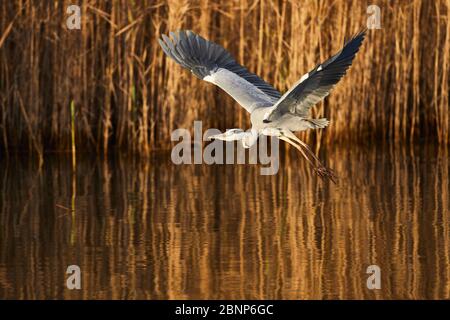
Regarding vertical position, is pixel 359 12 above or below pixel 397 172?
above

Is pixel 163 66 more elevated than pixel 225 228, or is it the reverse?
pixel 163 66

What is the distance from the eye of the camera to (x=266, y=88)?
24.1ft

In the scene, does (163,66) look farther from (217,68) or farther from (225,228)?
(225,228)

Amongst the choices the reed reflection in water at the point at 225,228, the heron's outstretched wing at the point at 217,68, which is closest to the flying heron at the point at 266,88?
the heron's outstretched wing at the point at 217,68

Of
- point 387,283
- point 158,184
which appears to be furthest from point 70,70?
point 387,283

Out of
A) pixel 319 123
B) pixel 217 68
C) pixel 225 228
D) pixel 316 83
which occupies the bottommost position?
pixel 225 228

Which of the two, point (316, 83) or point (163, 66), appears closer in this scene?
point (316, 83)

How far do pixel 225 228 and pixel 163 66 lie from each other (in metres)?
3.49

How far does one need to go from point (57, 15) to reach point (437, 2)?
11.6ft

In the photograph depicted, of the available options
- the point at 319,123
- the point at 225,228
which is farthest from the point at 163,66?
the point at 319,123

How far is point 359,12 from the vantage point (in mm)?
10086

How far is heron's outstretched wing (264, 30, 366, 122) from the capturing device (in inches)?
229

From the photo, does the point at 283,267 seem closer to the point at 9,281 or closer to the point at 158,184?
the point at 9,281

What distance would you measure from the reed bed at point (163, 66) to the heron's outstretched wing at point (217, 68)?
2465 mm
